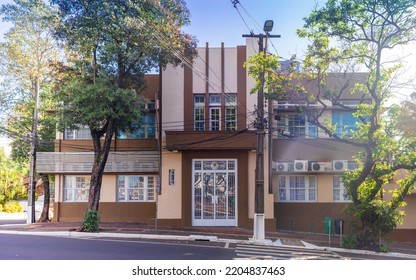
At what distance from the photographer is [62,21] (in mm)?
15398

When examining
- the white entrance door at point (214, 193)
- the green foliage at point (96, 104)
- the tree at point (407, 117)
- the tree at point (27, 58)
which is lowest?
the white entrance door at point (214, 193)

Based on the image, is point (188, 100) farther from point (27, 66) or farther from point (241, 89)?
point (27, 66)

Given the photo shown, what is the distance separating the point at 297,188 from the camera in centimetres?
1952

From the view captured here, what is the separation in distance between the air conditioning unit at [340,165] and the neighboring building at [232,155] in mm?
41

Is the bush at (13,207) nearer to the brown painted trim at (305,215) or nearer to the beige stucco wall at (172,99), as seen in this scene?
the beige stucco wall at (172,99)

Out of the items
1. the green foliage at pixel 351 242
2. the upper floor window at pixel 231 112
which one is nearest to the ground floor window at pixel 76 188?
the upper floor window at pixel 231 112

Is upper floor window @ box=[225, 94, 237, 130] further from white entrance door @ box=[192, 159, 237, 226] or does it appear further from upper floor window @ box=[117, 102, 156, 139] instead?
upper floor window @ box=[117, 102, 156, 139]

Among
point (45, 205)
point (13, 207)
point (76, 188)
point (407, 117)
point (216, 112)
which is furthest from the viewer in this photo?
point (13, 207)

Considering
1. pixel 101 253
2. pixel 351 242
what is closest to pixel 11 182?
pixel 101 253

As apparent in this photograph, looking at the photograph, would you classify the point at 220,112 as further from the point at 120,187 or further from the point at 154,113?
the point at 120,187

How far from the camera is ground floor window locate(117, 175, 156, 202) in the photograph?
2122 cm

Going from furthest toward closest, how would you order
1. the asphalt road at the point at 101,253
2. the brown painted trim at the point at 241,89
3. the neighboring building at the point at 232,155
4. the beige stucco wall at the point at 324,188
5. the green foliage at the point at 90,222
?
the beige stucco wall at the point at 324,188, the brown painted trim at the point at 241,89, the neighboring building at the point at 232,155, the green foliage at the point at 90,222, the asphalt road at the point at 101,253

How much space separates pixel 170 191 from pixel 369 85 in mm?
8863

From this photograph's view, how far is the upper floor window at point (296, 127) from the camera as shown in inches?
752
